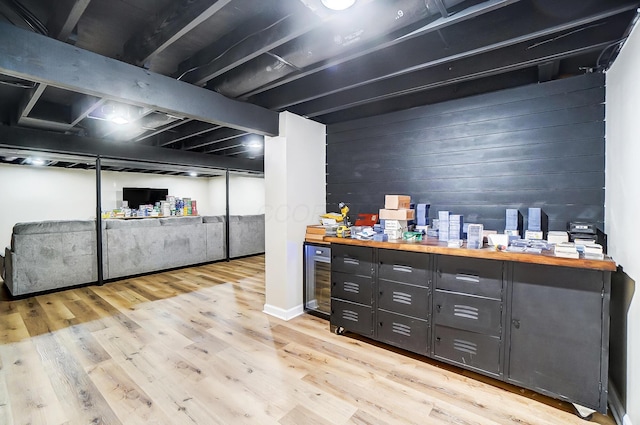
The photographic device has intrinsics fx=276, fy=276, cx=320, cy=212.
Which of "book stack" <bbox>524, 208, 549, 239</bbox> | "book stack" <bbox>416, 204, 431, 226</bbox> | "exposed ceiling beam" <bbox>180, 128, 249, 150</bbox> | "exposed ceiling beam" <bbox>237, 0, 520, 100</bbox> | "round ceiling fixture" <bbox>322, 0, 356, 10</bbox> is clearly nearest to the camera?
"round ceiling fixture" <bbox>322, 0, 356, 10</bbox>

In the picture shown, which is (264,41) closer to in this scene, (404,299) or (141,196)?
(404,299)

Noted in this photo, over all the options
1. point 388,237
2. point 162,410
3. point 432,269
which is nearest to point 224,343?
point 162,410

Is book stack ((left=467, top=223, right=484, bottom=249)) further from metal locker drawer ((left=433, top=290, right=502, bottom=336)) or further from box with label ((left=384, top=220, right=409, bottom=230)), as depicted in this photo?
box with label ((left=384, top=220, right=409, bottom=230))

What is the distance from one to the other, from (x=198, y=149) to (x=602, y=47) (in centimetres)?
609

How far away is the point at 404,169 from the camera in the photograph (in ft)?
10.1

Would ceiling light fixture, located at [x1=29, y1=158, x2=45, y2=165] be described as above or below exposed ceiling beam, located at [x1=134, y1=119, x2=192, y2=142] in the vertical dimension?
below

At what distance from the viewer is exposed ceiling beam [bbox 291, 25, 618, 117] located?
186 centimetres

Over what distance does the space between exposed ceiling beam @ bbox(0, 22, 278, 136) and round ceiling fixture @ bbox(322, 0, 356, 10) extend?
1.64 meters

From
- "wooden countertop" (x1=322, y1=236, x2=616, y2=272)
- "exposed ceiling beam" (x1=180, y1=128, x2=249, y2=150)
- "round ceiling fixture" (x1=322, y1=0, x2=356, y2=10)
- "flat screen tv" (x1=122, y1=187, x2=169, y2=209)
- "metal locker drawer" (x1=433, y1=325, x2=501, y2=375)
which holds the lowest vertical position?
"metal locker drawer" (x1=433, y1=325, x2=501, y2=375)

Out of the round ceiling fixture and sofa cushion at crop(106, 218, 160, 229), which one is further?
sofa cushion at crop(106, 218, 160, 229)

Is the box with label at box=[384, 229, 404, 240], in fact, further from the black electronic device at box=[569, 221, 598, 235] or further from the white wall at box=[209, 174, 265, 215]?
the white wall at box=[209, 174, 265, 215]

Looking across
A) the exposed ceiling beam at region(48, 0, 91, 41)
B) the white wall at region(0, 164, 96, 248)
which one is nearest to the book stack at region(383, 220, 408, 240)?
the exposed ceiling beam at region(48, 0, 91, 41)

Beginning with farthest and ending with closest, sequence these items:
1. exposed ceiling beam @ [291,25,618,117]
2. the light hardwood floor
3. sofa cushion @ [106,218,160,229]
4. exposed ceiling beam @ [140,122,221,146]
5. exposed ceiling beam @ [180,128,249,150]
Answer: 1. sofa cushion @ [106,218,160,229]
2. exposed ceiling beam @ [180,128,249,150]
3. exposed ceiling beam @ [140,122,221,146]
4. exposed ceiling beam @ [291,25,618,117]
5. the light hardwood floor

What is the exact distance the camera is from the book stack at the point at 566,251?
1726 millimetres
